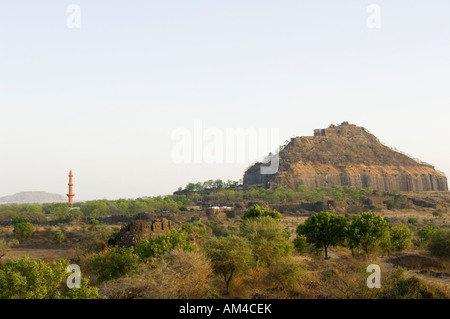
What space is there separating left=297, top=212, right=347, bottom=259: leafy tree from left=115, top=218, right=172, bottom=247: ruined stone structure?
37.1ft

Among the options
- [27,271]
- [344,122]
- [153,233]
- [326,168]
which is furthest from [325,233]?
[344,122]

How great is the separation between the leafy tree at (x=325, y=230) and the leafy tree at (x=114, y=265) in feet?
49.2

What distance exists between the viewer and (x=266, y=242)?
78.4 ft

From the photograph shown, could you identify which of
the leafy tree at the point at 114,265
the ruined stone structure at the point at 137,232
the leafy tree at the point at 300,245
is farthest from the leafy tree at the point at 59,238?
the leafy tree at the point at 300,245

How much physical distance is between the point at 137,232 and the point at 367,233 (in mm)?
16457

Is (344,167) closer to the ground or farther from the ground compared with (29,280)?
farther from the ground

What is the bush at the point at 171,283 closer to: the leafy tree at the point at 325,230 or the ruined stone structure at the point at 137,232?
the ruined stone structure at the point at 137,232

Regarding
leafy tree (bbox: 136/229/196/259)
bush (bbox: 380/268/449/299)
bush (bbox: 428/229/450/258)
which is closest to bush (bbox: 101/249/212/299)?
leafy tree (bbox: 136/229/196/259)

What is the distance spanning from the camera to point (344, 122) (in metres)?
160

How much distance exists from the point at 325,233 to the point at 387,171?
110 metres

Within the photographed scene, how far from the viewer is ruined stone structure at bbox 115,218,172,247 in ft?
101

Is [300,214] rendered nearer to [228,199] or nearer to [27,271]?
[228,199]

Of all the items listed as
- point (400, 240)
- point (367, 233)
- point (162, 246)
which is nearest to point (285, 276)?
point (162, 246)

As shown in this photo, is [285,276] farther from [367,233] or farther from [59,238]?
[59,238]
